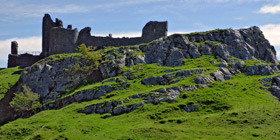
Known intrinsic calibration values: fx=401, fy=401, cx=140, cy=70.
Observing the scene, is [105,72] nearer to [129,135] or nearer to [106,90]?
[106,90]

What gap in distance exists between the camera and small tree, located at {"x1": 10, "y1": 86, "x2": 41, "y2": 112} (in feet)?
247

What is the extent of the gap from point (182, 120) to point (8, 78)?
53.4 meters

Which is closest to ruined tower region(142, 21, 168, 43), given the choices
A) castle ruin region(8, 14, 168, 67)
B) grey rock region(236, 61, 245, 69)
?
castle ruin region(8, 14, 168, 67)

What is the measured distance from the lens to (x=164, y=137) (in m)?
49.4

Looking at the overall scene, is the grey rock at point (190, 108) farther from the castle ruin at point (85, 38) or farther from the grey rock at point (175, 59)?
the castle ruin at point (85, 38)

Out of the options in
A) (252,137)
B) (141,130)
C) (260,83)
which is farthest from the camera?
(260,83)

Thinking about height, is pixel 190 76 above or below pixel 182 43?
below

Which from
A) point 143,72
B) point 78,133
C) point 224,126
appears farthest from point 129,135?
point 143,72

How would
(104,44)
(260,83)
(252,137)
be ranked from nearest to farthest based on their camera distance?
1. (252,137)
2. (260,83)
3. (104,44)

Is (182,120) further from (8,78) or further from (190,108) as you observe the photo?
(8,78)

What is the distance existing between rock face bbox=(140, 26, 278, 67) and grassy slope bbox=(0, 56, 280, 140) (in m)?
11.3

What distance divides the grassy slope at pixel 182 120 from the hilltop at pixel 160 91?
13 cm

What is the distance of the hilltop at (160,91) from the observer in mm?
52688

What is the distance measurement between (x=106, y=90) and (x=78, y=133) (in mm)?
17151
